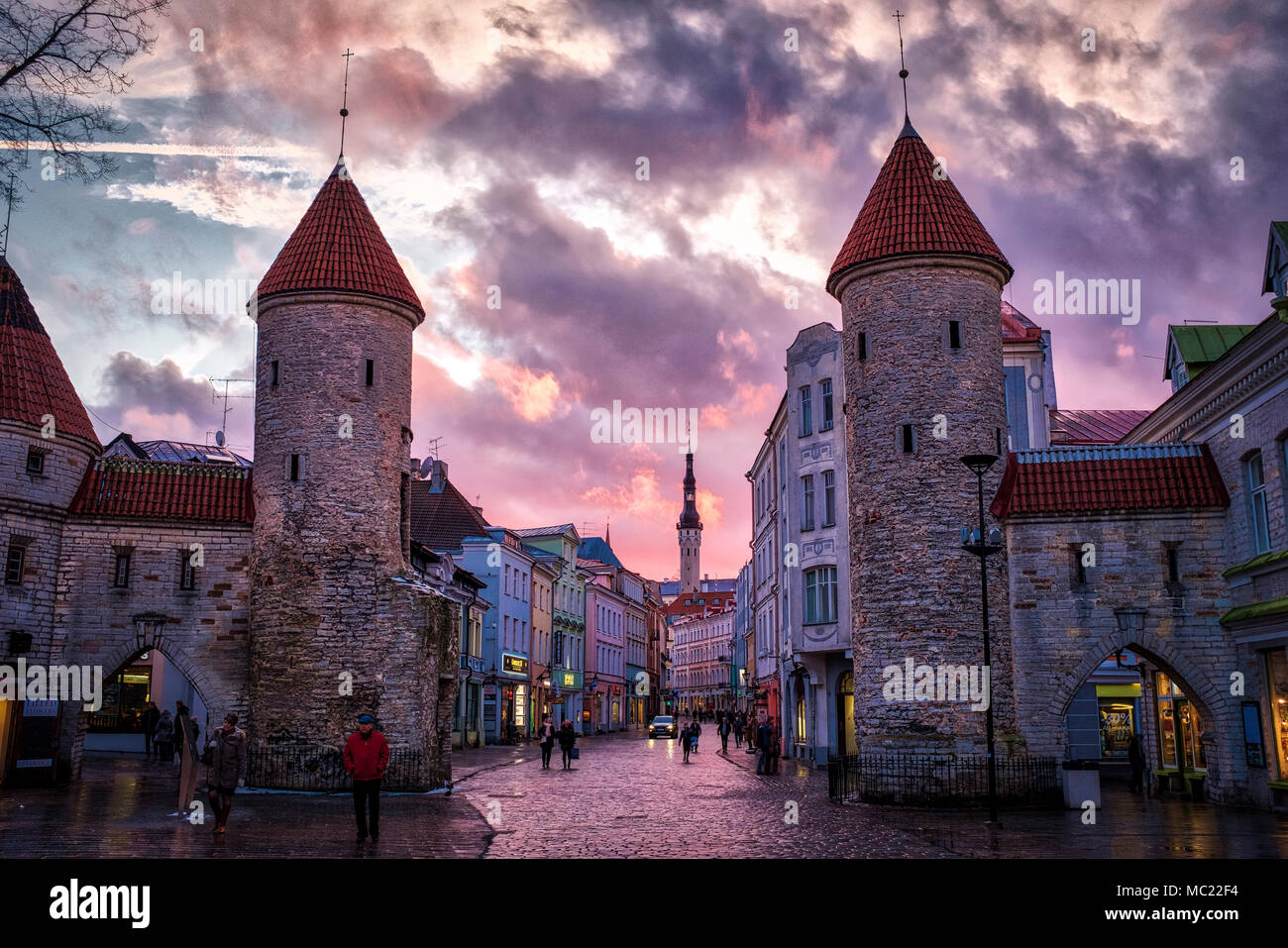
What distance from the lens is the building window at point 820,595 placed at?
1484 inches

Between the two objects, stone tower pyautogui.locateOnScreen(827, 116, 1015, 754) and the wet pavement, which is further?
stone tower pyautogui.locateOnScreen(827, 116, 1015, 754)

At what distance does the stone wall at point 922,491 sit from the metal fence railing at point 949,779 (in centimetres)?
34

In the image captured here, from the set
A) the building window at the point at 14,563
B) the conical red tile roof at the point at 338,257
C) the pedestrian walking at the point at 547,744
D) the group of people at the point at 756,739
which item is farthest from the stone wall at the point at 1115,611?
the building window at the point at 14,563

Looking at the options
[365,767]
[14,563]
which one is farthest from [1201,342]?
[14,563]

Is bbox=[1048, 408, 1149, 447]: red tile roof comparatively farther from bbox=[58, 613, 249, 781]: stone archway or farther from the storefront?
bbox=[58, 613, 249, 781]: stone archway

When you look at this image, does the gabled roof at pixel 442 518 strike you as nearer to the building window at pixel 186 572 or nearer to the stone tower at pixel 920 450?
the building window at pixel 186 572

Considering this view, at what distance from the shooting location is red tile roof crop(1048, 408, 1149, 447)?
139 feet

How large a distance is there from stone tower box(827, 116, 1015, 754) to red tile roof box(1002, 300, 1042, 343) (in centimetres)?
1249

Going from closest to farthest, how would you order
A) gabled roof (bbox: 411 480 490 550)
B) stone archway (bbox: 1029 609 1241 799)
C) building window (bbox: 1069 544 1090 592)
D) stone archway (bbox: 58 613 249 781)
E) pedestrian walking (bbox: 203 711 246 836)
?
pedestrian walking (bbox: 203 711 246 836) < stone archway (bbox: 1029 609 1241 799) < building window (bbox: 1069 544 1090 592) < stone archway (bbox: 58 613 249 781) < gabled roof (bbox: 411 480 490 550)

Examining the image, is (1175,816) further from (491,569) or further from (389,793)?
(491,569)

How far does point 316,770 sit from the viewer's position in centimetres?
2616

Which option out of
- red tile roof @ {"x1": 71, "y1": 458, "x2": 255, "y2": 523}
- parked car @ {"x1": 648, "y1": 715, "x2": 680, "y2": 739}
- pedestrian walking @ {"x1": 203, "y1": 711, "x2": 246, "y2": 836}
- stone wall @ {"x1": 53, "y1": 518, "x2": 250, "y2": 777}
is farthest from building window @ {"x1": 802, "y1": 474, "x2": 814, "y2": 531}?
parked car @ {"x1": 648, "y1": 715, "x2": 680, "y2": 739}
